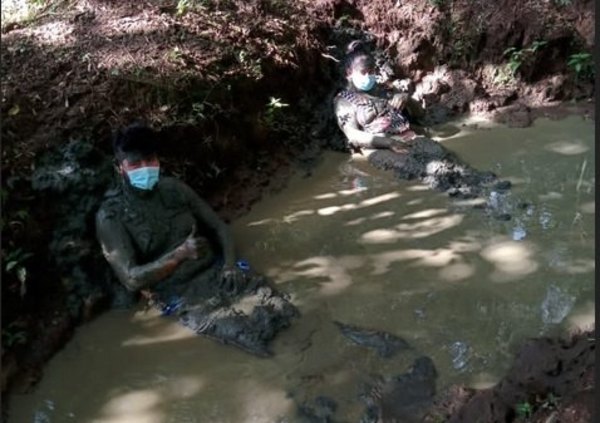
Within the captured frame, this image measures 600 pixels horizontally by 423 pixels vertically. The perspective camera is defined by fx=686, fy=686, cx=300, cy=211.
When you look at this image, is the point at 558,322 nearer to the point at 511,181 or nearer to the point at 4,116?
the point at 511,181

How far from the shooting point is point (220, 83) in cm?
646

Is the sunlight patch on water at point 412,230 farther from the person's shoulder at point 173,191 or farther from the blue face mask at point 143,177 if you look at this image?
the blue face mask at point 143,177

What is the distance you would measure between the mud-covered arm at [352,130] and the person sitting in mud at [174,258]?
2.48m

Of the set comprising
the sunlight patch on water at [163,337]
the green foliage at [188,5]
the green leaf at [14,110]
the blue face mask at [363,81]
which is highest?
the green foliage at [188,5]

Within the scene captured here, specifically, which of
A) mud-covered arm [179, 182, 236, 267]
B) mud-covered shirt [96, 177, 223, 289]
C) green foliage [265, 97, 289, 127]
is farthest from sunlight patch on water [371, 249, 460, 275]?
green foliage [265, 97, 289, 127]

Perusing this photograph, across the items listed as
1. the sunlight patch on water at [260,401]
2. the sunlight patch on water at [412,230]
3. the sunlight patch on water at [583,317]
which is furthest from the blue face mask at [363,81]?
the sunlight patch on water at [260,401]

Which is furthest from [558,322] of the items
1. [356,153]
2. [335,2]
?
[335,2]

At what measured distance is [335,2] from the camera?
28.3 feet

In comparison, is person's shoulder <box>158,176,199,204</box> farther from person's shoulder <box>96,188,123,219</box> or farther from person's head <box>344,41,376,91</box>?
person's head <box>344,41,376,91</box>

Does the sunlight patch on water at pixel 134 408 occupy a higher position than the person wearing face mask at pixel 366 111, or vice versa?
the person wearing face mask at pixel 366 111

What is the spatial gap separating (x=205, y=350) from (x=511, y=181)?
11.3 feet

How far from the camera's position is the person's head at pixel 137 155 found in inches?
189

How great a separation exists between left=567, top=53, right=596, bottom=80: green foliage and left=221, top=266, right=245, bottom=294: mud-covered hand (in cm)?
529

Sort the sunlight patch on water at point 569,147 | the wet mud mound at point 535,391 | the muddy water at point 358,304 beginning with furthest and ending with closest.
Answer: the sunlight patch on water at point 569,147
the muddy water at point 358,304
the wet mud mound at point 535,391
